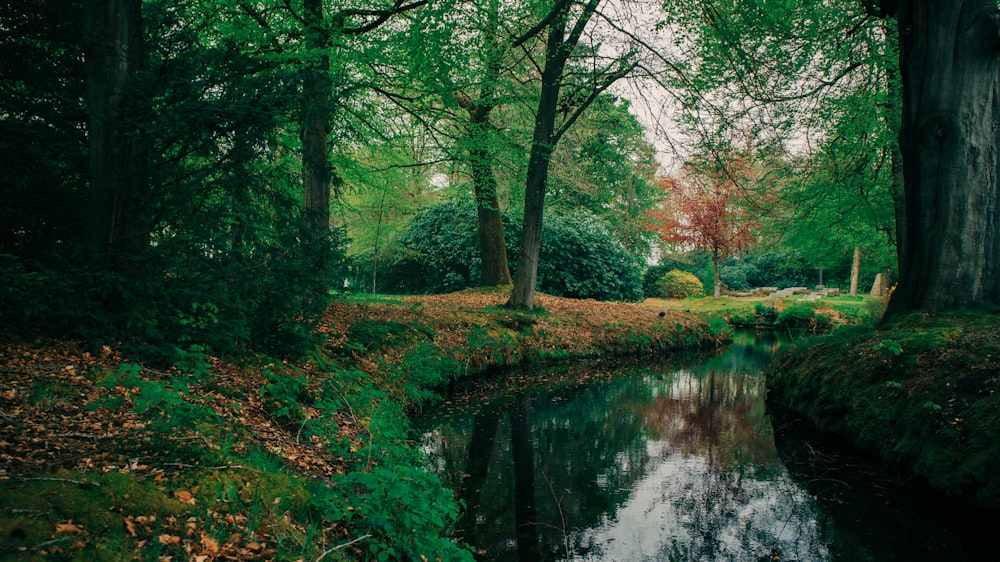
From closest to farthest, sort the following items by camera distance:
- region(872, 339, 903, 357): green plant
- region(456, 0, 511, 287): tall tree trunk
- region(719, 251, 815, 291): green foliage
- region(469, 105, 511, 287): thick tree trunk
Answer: region(872, 339, 903, 357): green plant
region(456, 0, 511, 287): tall tree trunk
region(469, 105, 511, 287): thick tree trunk
region(719, 251, 815, 291): green foliage

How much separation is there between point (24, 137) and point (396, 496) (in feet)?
15.1

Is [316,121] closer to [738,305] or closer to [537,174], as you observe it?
[537,174]

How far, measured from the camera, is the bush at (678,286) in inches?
1133

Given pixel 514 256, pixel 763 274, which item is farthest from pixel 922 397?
pixel 763 274

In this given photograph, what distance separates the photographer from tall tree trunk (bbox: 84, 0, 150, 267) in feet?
16.9

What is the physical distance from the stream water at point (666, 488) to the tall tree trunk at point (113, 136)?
3714 mm

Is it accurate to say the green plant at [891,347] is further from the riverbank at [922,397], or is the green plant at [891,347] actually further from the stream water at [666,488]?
the stream water at [666,488]

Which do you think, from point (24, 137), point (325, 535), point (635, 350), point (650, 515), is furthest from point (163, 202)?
point (635, 350)

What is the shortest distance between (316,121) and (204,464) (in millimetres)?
5695

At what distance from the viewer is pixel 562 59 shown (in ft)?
40.1

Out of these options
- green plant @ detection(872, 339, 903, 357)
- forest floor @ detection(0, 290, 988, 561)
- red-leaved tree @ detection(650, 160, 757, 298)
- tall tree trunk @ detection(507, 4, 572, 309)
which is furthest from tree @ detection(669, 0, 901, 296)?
red-leaved tree @ detection(650, 160, 757, 298)

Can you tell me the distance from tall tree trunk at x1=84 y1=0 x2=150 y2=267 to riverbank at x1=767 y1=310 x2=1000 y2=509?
24.2 ft

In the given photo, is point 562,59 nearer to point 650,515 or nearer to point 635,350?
point 635,350

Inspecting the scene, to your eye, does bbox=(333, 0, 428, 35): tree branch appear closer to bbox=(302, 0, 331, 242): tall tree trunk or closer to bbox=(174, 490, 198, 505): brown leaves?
bbox=(302, 0, 331, 242): tall tree trunk
